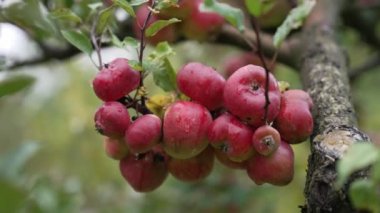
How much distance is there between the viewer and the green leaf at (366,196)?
0.52 m

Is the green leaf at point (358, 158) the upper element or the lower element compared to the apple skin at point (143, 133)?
upper

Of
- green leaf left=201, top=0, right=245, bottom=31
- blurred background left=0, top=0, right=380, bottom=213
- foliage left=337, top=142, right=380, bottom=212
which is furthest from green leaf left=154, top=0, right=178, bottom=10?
blurred background left=0, top=0, right=380, bottom=213

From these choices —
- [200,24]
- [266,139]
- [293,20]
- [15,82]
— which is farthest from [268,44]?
[15,82]

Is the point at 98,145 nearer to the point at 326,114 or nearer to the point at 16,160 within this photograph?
the point at 16,160

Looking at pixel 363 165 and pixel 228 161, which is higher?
pixel 363 165

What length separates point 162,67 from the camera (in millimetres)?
835

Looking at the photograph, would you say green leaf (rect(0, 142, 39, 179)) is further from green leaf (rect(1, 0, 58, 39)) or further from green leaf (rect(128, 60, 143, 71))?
green leaf (rect(128, 60, 143, 71))

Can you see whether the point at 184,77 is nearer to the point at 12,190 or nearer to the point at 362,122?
the point at 12,190

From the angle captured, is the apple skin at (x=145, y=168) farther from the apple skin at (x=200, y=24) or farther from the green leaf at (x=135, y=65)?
the apple skin at (x=200, y=24)

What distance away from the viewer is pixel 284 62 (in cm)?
125

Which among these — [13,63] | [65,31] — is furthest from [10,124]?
[65,31]

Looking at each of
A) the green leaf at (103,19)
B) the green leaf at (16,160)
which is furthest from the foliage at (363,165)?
the green leaf at (16,160)

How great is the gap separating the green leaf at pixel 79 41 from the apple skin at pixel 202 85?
141 millimetres

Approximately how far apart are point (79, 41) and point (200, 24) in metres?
0.43
